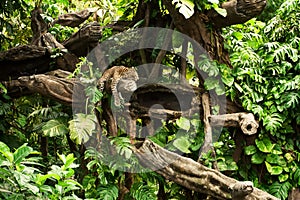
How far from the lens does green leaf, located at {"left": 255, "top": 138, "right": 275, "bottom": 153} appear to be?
3.47 metres

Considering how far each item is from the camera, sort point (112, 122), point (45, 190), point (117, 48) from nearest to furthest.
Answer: point (45, 190) → point (112, 122) → point (117, 48)

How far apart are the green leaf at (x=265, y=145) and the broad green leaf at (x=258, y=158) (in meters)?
0.08

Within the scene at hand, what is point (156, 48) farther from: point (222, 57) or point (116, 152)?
point (116, 152)

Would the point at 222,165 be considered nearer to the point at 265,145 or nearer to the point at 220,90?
the point at 265,145

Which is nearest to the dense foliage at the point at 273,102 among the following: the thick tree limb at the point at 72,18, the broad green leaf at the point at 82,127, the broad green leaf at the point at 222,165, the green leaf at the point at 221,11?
Answer: the broad green leaf at the point at 222,165

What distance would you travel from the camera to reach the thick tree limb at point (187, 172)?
3.14 m

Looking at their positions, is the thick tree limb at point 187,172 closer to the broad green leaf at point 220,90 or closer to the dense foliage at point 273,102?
the dense foliage at point 273,102

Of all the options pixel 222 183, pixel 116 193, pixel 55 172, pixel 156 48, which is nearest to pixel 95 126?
pixel 116 193

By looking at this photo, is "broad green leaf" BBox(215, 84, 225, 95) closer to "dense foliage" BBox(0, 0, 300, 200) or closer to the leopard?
"dense foliage" BBox(0, 0, 300, 200)

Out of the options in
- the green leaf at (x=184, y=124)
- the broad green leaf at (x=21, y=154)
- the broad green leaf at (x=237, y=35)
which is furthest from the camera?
the broad green leaf at (x=237, y=35)

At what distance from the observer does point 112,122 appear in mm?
3688

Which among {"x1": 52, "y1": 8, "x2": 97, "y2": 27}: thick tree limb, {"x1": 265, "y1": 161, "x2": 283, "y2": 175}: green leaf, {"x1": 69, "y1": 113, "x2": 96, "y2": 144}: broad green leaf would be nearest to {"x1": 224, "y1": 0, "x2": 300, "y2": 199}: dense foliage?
{"x1": 265, "y1": 161, "x2": 283, "y2": 175}: green leaf

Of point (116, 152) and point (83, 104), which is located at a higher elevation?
point (83, 104)

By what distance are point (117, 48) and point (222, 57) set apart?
0.99 metres
